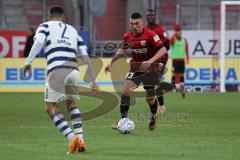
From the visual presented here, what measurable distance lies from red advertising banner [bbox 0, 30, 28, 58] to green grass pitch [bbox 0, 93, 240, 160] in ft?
24.5

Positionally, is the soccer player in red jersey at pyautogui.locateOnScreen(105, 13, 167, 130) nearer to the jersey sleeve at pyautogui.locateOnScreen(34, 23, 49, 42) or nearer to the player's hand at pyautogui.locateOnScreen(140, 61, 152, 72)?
the player's hand at pyautogui.locateOnScreen(140, 61, 152, 72)

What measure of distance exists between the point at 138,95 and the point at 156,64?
10.4m

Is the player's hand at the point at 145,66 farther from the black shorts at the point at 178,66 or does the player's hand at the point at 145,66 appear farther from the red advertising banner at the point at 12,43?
the red advertising banner at the point at 12,43

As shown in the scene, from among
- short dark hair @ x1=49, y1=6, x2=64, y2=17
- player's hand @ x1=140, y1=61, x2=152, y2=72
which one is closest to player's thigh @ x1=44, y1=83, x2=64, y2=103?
short dark hair @ x1=49, y1=6, x2=64, y2=17

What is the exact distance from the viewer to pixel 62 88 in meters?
11.3

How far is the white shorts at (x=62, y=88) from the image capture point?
1113 cm

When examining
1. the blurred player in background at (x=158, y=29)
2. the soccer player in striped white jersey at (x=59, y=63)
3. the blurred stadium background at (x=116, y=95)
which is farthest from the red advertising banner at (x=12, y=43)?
the soccer player in striped white jersey at (x=59, y=63)

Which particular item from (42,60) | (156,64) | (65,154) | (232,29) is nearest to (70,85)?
(65,154)

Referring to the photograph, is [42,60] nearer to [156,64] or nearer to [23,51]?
[23,51]

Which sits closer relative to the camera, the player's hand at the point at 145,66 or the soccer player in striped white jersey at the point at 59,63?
the soccer player in striped white jersey at the point at 59,63

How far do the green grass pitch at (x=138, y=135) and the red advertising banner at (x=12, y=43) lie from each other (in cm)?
747

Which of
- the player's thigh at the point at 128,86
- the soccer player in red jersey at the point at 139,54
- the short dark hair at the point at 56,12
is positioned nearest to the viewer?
the short dark hair at the point at 56,12

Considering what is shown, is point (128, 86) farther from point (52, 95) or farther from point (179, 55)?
point (179, 55)

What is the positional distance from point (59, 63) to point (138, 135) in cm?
324
